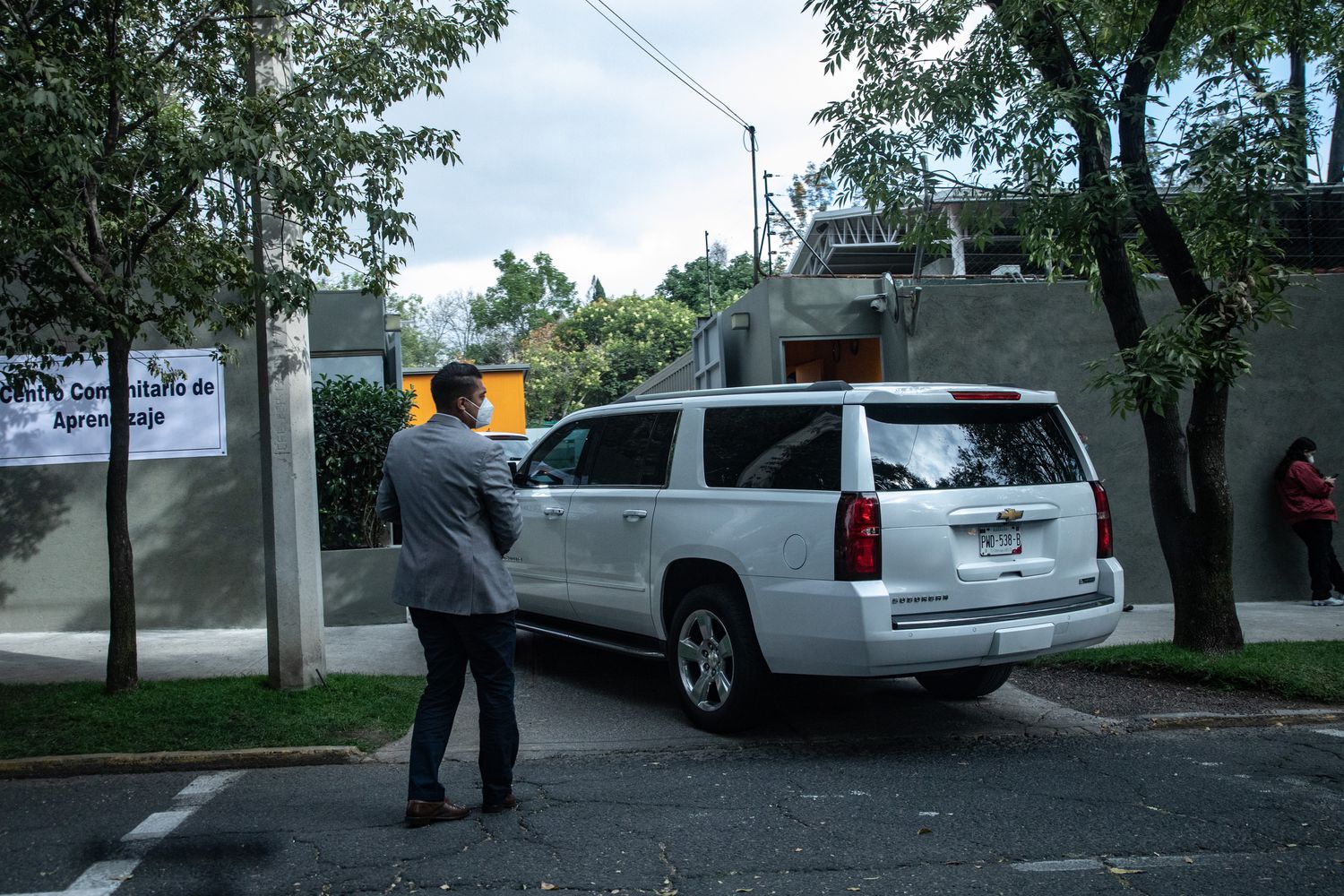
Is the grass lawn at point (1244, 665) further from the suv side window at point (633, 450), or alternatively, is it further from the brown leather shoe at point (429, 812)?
the brown leather shoe at point (429, 812)

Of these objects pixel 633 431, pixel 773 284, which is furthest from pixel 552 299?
pixel 633 431

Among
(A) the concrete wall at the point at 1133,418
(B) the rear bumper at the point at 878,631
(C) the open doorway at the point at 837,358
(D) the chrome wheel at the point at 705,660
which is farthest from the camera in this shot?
(C) the open doorway at the point at 837,358

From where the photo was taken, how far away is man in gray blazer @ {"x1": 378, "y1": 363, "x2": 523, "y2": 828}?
15.6ft

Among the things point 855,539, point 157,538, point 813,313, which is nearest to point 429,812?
point 855,539

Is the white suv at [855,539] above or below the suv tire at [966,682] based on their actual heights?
above

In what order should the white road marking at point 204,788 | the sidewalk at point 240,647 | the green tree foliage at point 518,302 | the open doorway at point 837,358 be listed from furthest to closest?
the green tree foliage at point 518,302 → the open doorway at point 837,358 → the sidewalk at point 240,647 → the white road marking at point 204,788

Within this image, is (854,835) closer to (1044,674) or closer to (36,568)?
(1044,674)

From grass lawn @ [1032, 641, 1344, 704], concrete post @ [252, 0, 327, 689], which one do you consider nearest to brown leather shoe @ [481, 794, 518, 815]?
concrete post @ [252, 0, 327, 689]

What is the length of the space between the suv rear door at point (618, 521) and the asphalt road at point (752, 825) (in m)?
1.21

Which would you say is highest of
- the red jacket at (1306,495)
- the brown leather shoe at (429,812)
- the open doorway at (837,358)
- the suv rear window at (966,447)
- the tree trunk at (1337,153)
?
the tree trunk at (1337,153)

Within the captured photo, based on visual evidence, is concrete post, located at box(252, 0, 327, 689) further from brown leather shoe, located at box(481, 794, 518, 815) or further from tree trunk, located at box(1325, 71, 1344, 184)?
tree trunk, located at box(1325, 71, 1344, 184)

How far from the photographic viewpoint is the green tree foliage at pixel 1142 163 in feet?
24.2

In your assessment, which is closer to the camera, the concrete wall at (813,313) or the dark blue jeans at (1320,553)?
the dark blue jeans at (1320,553)

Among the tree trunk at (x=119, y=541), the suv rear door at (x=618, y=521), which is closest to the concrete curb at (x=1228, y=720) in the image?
the suv rear door at (x=618, y=521)
